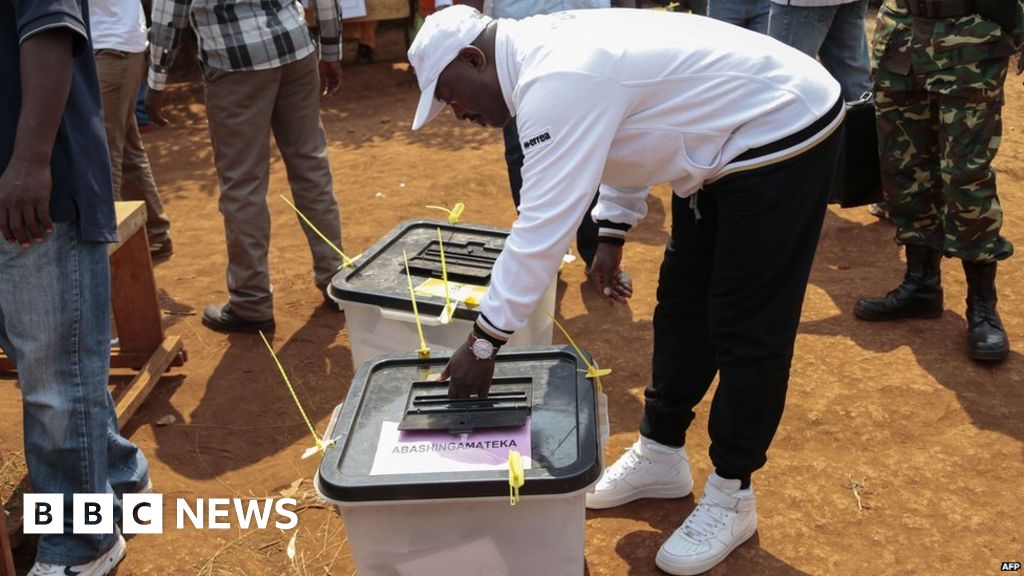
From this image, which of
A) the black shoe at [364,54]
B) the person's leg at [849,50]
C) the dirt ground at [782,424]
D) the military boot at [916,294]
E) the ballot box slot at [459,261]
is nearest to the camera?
the dirt ground at [782,424]

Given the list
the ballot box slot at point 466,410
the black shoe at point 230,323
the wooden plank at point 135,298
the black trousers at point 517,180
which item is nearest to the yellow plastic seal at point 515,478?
the ballot box slot at point 466,410

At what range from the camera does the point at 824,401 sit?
3676 mm

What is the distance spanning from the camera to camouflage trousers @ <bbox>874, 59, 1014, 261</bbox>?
3758 mm

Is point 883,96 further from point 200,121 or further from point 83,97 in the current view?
point 200,121

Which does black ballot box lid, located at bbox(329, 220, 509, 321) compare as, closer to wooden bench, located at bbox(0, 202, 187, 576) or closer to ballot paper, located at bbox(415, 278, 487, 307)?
ballot paper, located at bbox(415, 278, 487, 307)

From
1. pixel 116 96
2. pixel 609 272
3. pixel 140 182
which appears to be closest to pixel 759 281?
pixel 609 272

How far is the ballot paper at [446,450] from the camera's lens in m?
2.27

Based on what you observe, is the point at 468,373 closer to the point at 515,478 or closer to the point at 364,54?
the point at 515,478

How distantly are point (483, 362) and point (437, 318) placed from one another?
707mm

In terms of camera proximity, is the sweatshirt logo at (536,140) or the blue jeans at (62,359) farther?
the blue jeans at (62,359)

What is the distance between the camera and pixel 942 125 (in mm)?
3826

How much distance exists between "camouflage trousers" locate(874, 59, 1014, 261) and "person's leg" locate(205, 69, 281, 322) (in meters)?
2.52

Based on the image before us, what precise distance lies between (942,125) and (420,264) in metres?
2.09

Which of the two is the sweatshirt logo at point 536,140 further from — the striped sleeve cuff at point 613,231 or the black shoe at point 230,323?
the black shoe at point 230,323
